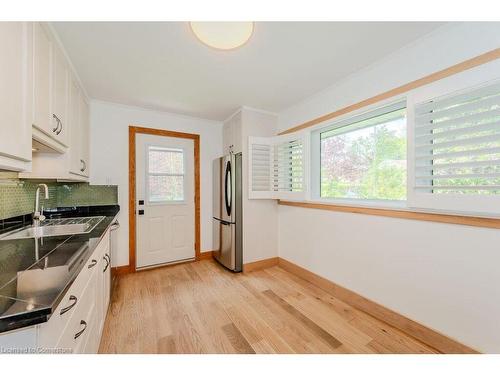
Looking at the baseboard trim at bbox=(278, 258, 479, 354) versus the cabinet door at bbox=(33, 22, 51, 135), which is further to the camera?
the baseboard trim at bbox=(278, 258, 479, 354)

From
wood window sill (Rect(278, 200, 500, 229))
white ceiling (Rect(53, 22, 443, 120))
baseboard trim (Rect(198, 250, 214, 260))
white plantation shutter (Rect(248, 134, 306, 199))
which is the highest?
white ceiling (Rect(53, 22, 443, 120))

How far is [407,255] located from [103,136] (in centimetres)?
360

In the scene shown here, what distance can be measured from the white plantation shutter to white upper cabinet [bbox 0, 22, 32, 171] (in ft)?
6.78

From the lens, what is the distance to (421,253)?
5.03 feet

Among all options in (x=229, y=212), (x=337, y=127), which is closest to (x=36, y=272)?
(x=229, y=212)

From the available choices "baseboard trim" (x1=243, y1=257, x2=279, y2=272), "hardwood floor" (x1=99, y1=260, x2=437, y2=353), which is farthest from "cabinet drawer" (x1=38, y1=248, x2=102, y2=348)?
"baseboard trim" (x1=243, y1=257, x2=279, y2=272)

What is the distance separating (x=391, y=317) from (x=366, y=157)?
1.45 metres

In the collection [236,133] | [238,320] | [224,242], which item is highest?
[236,133]

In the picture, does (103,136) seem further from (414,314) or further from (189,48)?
(414,314)

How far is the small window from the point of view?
9.62 feet

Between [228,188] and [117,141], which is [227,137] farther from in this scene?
[117,141]

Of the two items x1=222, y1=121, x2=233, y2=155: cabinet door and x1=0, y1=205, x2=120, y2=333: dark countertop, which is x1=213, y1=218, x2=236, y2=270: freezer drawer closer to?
x1=222, y1=121, x2=233, y2=155: cabinet door

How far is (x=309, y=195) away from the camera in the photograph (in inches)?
96.0
